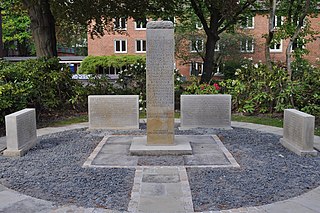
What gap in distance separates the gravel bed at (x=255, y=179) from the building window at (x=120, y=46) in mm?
35978

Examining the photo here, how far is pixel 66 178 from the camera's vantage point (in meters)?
5.68

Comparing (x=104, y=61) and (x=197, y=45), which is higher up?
(x=197, y=45)

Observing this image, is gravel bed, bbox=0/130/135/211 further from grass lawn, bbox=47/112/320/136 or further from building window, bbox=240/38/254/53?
building window, bbox=240/38/254/53

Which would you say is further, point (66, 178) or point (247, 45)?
point (247, 45)

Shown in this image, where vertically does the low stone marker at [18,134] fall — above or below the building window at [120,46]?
below

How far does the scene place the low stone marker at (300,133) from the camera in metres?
6.86

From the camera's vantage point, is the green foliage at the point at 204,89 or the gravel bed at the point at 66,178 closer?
the gravel bed at the point at 66,178

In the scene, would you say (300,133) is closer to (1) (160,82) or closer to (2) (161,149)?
(2) (161,149)

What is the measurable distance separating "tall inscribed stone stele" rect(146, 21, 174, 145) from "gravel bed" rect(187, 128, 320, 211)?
1325 mm

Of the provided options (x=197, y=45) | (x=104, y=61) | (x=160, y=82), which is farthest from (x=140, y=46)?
(x=160, y=82)

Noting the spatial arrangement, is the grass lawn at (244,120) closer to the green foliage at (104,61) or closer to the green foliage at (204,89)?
the green foliage at (204,89)

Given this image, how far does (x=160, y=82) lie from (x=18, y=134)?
9.46 ft

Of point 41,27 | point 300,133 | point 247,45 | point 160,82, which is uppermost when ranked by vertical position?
point 247,45

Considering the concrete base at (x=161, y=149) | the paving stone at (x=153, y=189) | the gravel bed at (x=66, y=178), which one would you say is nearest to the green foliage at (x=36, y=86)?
the gravel bed at (x=66, y=178)
